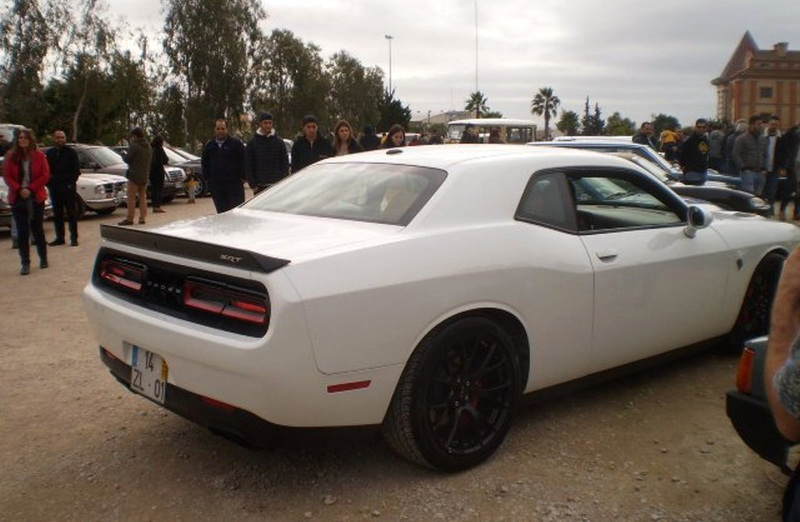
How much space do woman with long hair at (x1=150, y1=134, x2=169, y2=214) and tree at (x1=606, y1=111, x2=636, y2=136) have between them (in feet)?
219

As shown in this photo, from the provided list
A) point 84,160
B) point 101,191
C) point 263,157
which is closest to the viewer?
point 263,157

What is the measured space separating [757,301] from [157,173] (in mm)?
13194

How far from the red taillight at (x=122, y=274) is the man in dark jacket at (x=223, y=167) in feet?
17.2

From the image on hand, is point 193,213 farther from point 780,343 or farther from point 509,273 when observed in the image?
point 780,343

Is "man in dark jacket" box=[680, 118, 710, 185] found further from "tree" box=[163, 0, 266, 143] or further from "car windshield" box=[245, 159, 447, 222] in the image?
"tree" box=[163, 0, 266, 143]

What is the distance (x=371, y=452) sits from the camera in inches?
139

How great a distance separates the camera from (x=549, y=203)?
371cm

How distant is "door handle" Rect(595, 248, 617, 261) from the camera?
3711mm

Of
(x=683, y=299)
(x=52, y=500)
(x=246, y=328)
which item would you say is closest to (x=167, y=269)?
(x=246, y=328)

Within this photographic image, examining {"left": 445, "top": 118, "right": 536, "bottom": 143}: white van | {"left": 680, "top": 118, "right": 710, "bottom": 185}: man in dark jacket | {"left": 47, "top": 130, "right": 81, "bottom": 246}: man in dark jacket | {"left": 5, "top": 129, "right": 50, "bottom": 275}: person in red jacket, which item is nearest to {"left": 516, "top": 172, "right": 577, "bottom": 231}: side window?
{"left": 5, "top": 129, "right": 50, "bottom": 275}: person in red jacket

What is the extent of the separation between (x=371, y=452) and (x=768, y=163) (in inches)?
432

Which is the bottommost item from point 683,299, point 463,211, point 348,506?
point 348,506

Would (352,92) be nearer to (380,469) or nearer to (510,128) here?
(510,128)

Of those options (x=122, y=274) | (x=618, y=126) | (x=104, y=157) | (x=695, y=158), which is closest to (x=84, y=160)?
(x=104, y=157)
